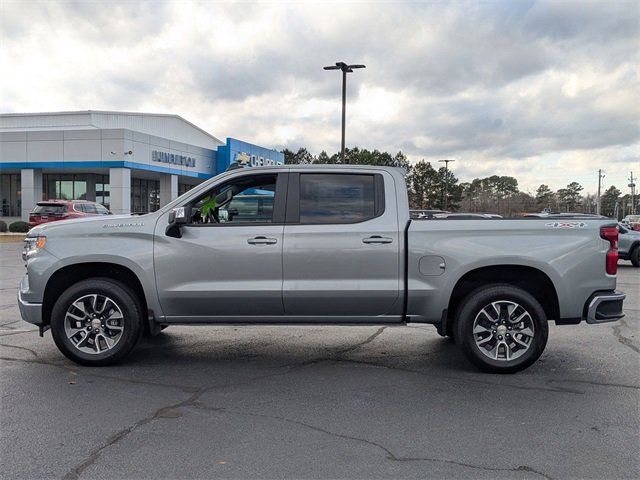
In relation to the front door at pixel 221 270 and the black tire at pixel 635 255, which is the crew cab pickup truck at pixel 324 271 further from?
the black tire at pixel 635 255

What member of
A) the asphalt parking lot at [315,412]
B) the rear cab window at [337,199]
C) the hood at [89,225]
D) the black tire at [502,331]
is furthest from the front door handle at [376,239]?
the hood at [89,225]

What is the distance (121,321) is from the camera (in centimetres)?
567

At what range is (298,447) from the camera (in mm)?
3828

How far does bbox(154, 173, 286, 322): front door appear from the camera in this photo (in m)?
5.56

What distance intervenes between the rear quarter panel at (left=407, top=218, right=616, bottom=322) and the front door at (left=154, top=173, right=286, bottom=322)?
137 cm

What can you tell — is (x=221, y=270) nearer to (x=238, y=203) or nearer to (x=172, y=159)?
(x=238, y=203)

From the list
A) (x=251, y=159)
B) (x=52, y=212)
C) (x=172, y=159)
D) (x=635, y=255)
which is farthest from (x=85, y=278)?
(x=251, y=159)

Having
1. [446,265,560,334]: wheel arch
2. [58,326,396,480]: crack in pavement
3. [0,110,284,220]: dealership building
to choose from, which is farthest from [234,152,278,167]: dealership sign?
[58,326,396,480]: crack in pavement

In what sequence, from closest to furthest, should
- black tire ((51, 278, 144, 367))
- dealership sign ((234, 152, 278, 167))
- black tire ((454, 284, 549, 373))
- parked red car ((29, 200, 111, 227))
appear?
black tire ((454, 284, 549, 373))
black tire ((51, 278, 144, 367))
parked red car ((29, 200, 111, 227))
dealership sign ((234, 152, 278, 167))

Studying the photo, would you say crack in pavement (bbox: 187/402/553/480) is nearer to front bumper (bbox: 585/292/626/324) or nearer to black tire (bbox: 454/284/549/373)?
black tire (bbox: 454/284/549/373)

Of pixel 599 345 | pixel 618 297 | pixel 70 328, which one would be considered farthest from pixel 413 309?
pixel 70 328

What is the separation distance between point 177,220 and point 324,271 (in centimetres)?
152

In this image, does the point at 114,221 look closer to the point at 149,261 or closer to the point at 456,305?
the point at 149,261

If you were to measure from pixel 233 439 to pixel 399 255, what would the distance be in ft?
8.04
